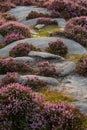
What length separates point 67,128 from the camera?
9148 mm

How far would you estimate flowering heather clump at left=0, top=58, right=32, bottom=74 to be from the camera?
1358 cm

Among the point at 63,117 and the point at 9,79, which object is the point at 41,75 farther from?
the point at 63,117

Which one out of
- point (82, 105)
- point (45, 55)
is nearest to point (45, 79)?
point (82, 105)

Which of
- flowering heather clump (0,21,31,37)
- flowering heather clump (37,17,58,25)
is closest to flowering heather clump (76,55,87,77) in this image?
flowering heather clump (0,21,31,37)

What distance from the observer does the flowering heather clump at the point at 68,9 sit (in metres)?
24.4

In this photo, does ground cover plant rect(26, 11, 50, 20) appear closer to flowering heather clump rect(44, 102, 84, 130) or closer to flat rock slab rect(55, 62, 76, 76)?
flat rock slab rect(55, 62, 76, 76)

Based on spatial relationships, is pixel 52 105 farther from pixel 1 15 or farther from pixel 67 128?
pixel 1 15

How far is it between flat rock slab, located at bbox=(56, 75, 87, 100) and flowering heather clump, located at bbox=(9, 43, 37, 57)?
2867 millimetres

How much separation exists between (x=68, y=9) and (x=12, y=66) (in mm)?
11982

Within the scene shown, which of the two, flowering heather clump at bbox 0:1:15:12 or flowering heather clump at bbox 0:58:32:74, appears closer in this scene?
flowering heather clump at bbox 0:58:32:74

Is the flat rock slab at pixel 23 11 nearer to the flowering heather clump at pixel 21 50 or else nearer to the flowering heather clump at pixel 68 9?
the flowering heather clump at pixel 68 9

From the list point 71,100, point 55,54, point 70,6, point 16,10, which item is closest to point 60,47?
point 55,54

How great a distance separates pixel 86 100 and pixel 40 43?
636 centimetres

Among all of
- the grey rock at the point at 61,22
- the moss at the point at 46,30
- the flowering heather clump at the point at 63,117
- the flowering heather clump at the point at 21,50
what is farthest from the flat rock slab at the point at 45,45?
the flowering heather clump at the point at 63,117
